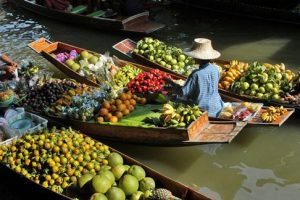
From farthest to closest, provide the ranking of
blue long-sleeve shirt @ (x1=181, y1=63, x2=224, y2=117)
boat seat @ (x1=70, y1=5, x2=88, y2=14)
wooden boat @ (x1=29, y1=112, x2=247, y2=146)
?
boat seat @ (x1=70, y1=5, x2=88, y2=14) → blue long-sleeve shirt @ (x1=181, y1=63, x2=224, y2=117) → wooden boat @ (x1=29, y1=112, x2=247, y2=146)

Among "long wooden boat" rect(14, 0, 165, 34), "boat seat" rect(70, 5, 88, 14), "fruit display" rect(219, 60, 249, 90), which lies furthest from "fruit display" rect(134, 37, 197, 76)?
"boat seat" rect(70, 5, 88, 14)

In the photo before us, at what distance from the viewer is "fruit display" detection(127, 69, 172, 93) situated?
6875mm

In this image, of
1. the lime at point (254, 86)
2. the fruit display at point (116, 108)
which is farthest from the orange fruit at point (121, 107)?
the lime at point (254, 86)

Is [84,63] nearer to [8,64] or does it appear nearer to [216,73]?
[8,64]

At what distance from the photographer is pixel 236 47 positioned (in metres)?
10.3

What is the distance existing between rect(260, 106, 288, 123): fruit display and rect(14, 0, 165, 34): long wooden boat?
4806 mm

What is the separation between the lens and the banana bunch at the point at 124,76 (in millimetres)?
7387

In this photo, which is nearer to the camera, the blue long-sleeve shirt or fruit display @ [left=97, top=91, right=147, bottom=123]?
the blue long-sleeve shirt

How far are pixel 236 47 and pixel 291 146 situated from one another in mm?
4355

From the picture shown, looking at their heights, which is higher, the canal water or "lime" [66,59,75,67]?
"lime" [66,59,75,67]

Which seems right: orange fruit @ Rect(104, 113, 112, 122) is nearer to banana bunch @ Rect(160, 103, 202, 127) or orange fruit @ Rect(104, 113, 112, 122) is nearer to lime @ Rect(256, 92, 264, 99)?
banana bunch @ Rect(160, 103, 202, 127)

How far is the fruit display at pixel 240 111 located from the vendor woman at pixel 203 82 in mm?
111

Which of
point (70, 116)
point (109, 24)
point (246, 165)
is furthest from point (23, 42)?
point (246, 165)

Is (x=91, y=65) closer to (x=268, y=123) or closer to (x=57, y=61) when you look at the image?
(x=57, y=61)
